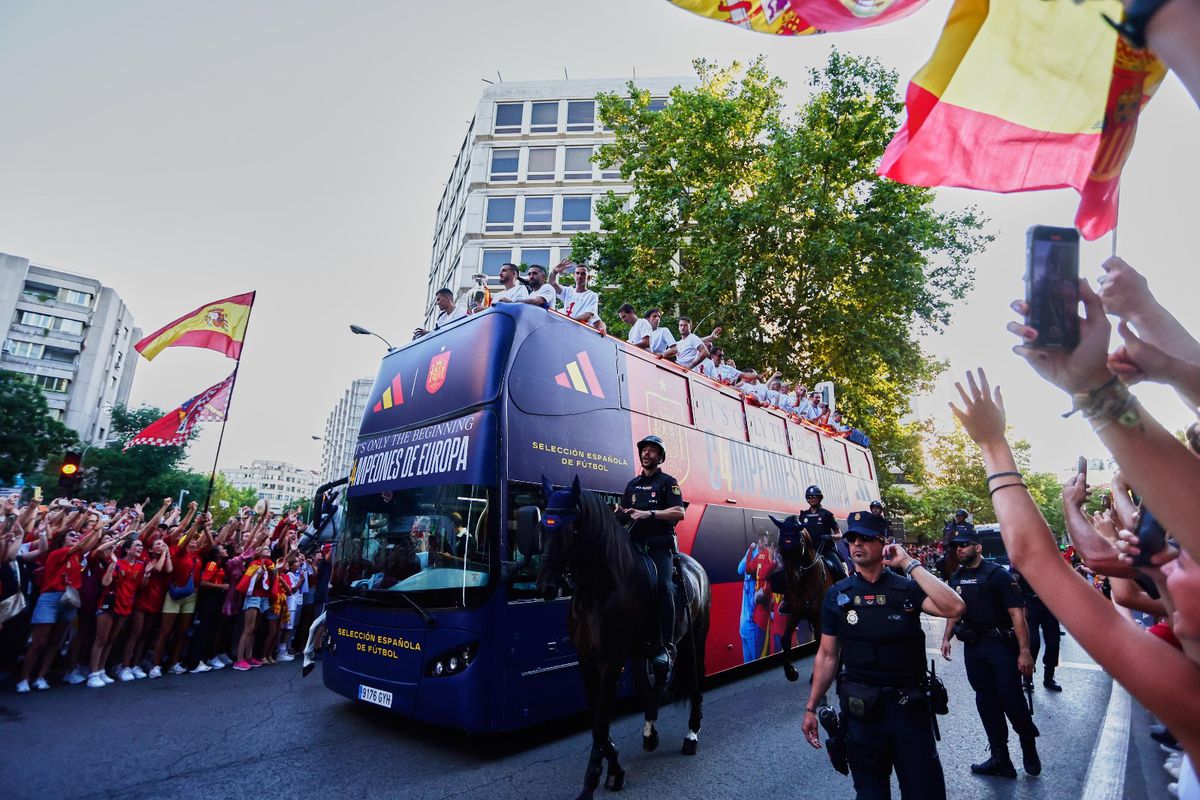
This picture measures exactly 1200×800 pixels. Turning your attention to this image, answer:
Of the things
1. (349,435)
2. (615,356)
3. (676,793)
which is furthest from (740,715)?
(349,435)

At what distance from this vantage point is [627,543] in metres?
5.82

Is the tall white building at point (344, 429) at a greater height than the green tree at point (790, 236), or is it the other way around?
the tall white building at point (344, 429)

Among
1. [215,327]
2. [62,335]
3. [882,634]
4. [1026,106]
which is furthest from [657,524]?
[62,335]

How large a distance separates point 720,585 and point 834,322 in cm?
1268

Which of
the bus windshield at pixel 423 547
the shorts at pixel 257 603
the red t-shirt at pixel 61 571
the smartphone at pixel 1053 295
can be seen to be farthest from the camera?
the shorts at pixel 257 603

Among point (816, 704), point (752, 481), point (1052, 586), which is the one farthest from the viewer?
point (752, 481)

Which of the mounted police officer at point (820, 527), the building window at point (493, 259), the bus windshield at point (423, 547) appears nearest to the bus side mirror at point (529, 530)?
the bus windshield at point (423, 547)

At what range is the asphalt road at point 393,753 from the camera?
5.00 metres

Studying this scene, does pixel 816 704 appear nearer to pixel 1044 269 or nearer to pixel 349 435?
pixel 1044 269

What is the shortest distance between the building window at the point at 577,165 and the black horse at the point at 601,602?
117 feet

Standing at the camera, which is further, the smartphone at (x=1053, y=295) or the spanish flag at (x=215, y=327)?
the spanish flag at (x=215, y=327)

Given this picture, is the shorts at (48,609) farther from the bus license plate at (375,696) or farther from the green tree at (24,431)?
the green tree at (24,431)

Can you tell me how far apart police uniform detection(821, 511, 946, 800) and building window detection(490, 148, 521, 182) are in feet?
127

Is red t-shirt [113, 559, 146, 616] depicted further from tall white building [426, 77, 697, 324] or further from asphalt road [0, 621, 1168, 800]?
tall white building [426, 77, 697, 324]
